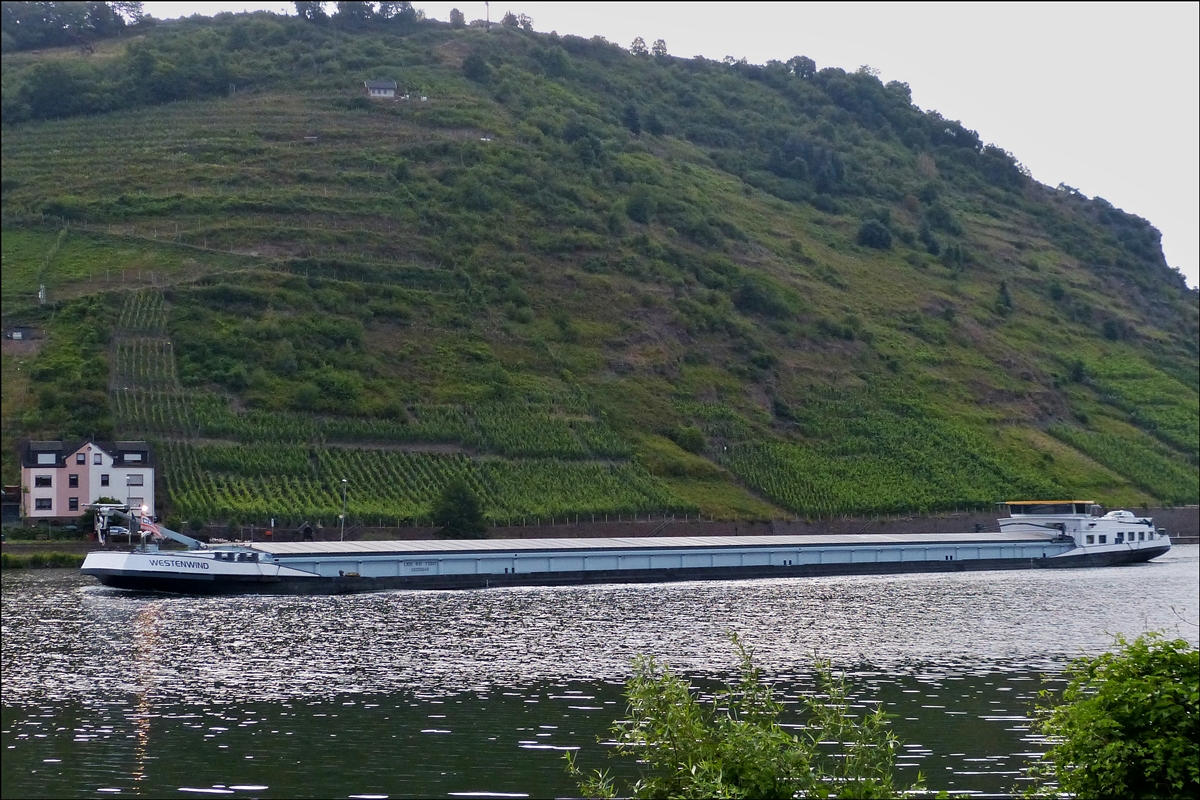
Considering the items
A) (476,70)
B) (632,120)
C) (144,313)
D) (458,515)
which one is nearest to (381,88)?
(476,70)

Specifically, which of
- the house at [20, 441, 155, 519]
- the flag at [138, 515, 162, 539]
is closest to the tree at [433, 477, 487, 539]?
the house at [20, 441, 155, 519]

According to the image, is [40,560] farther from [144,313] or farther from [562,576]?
[144,313]

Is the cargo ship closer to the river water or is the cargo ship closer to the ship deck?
the ship deck

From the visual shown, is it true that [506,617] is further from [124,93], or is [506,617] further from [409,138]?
[124,93]

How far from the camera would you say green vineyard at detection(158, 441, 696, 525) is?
265ft

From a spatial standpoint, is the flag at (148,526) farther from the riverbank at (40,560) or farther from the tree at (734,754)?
the tree at (734,754)

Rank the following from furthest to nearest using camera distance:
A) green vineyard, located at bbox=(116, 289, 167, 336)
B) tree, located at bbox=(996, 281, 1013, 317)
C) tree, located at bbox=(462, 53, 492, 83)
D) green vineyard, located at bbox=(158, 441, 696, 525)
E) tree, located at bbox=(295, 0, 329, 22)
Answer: tree, located at bbox=(295, 0, 329, 22), tree, located at bbox=(462, 53, 492, 83), tree, located at bbox=(996, 281, 1013, 317), green vineyard, located at bbox=(116, 289, 167, 336), green vineyard, located at bbox=(158, 441, 696, 525)

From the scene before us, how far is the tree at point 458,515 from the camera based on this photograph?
79.9 meters

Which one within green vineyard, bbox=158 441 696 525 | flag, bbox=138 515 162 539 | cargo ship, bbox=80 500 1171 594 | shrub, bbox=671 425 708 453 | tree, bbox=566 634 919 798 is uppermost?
shrub, bbox=671 425 708 453

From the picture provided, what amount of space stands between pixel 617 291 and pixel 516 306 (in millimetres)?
11869

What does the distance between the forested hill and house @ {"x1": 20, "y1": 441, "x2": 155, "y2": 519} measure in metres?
2.40

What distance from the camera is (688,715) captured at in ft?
47.0

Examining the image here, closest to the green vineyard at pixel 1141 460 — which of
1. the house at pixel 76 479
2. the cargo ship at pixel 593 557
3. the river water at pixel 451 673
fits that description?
the cargo ship at pixel 593 557

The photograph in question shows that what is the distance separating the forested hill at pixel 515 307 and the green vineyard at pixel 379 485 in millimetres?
277
